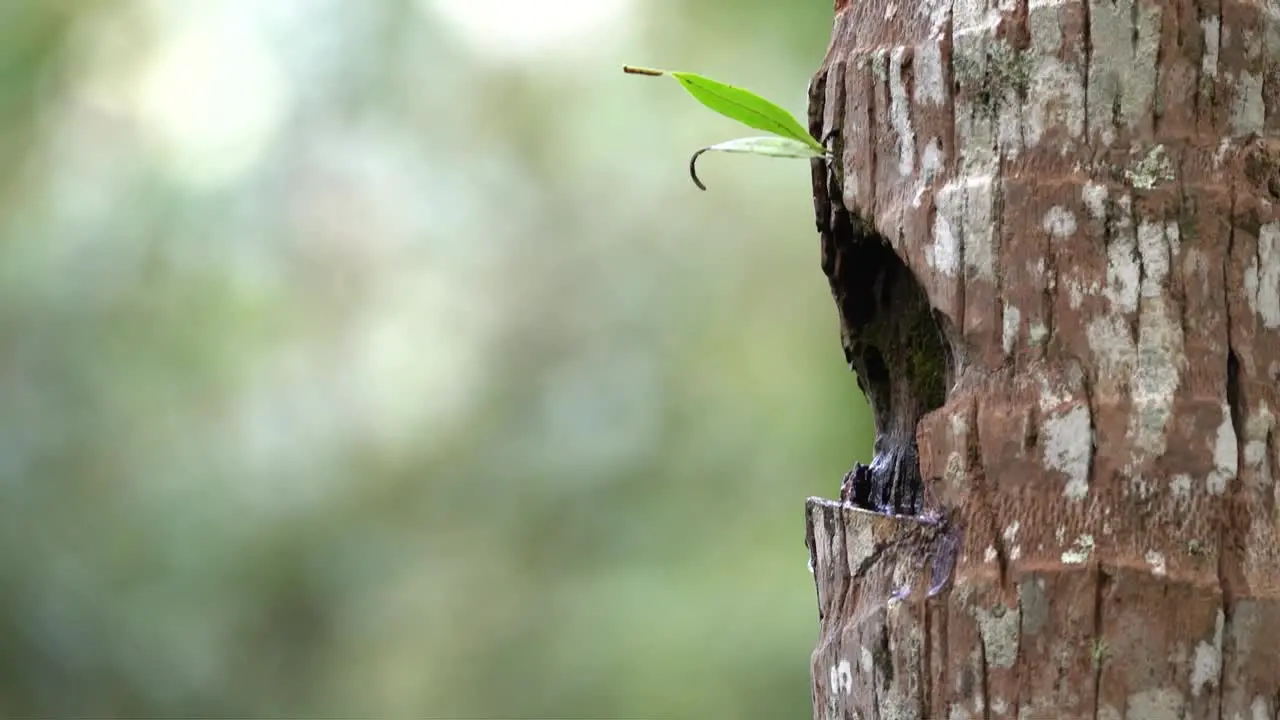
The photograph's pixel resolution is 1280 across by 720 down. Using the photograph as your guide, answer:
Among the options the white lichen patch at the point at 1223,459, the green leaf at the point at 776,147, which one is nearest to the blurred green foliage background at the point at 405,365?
the green leaf at the point at 776,147

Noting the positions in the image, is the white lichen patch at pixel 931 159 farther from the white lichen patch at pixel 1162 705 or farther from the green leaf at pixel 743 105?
the white lichen patch at pixel 1162 705

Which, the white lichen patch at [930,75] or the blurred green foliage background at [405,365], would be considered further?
the blurred green foliage background at [405,365]

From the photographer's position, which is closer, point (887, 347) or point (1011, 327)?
point (1011, 327)

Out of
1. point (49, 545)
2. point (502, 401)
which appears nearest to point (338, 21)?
point (502, 401)

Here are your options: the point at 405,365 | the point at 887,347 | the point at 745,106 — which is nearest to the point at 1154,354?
the point at 887,347

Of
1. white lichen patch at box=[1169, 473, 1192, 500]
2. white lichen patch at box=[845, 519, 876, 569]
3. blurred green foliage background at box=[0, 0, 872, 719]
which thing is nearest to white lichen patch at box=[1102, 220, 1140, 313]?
white lichen patch at box=[1169, 473, 1192, 500]

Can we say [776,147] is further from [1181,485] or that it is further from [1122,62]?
[1181,485]

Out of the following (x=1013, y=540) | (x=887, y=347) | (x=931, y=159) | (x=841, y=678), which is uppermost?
(x=931, y=159)
